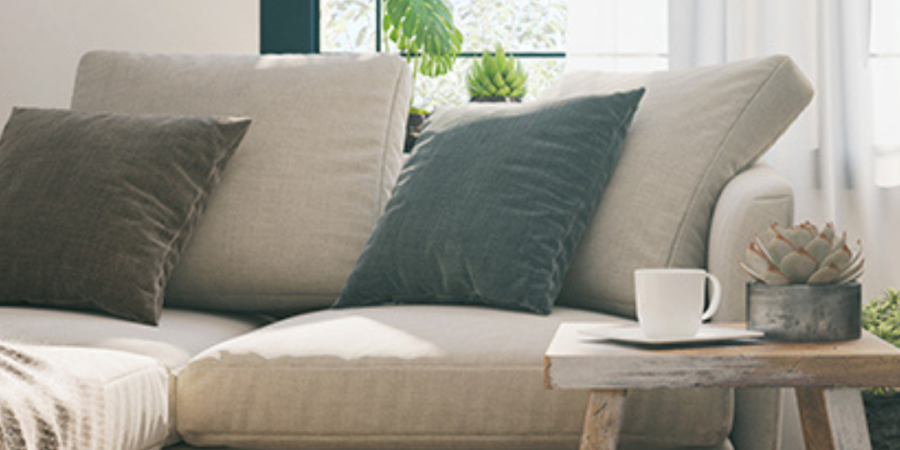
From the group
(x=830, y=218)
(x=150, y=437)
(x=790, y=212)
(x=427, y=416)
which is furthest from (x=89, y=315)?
(x=830, y=218)

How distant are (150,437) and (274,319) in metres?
0.77

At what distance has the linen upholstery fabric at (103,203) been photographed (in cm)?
199

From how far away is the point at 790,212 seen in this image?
69.0 inches

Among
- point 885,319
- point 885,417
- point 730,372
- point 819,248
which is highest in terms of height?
point 819,248

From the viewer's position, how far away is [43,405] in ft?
4.26

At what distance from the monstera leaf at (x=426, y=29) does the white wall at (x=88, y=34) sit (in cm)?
47

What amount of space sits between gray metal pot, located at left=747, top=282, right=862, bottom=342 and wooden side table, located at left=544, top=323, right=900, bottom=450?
0.03 meters

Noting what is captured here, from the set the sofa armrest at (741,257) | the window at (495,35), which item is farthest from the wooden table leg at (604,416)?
the window at (495,35)

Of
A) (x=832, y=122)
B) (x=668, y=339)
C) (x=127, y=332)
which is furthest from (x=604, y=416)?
(x=832, y=122)

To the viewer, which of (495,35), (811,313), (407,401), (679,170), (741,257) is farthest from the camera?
(495,35)

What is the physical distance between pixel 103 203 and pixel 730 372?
4.13 feet

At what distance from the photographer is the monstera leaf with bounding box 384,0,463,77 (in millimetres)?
3141

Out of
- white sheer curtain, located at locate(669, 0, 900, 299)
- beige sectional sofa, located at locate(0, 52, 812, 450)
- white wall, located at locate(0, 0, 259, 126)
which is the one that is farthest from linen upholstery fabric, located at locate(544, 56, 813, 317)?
white wall, located at locate(0, 0, 259, 126)

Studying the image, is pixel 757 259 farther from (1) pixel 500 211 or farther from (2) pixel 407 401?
(1) pixel 500 211
